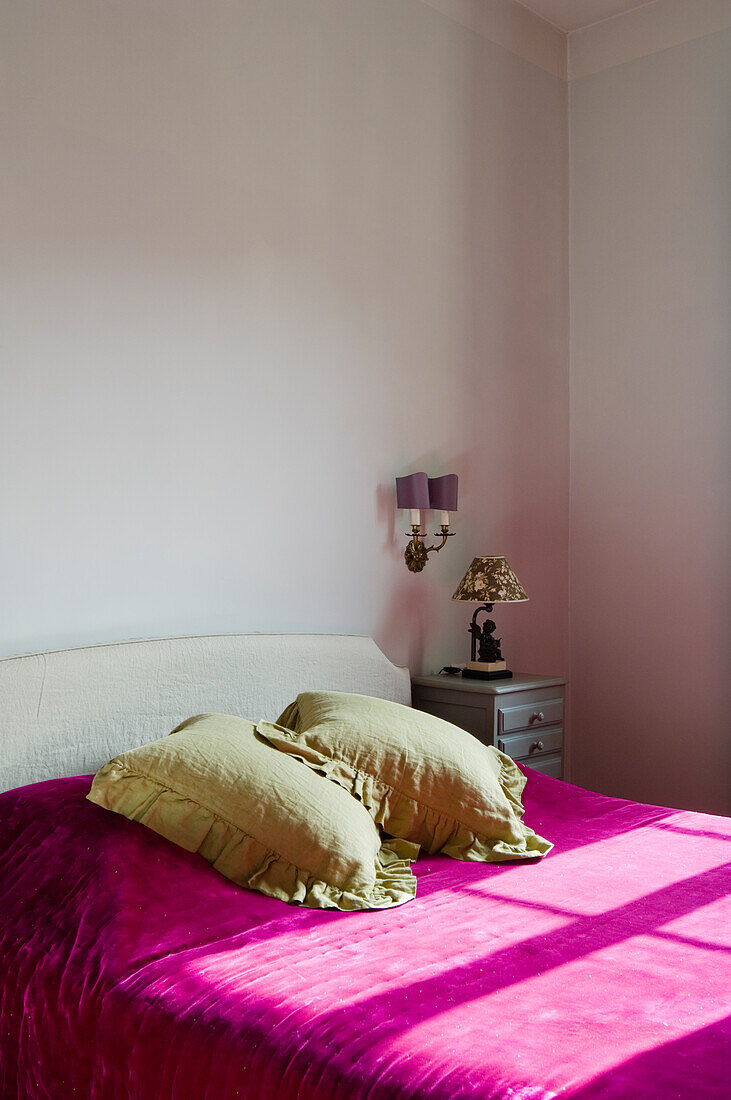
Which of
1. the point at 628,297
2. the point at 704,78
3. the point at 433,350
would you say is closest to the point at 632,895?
the point at 433,350

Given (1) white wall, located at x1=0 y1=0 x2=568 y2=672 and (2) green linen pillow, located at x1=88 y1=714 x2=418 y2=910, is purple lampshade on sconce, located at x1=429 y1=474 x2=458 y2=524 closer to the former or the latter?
(1) white wall, located at x1=0 y1=0 x2=568 y2=672

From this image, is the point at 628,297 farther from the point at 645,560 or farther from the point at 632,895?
the point at 632,895

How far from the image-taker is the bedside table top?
3004 mm

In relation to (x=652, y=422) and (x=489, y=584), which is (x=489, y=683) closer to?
(x=489, y=584)

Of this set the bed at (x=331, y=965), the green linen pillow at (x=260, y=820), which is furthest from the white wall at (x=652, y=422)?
the green linen pillow at (x=260, y=820)

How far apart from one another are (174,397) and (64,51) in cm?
85

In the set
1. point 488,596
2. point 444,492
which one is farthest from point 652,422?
point 488,596

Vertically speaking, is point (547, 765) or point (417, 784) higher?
point (417, 784)

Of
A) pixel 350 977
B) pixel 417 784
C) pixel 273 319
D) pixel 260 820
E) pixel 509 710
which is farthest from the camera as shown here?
pixel 509 710

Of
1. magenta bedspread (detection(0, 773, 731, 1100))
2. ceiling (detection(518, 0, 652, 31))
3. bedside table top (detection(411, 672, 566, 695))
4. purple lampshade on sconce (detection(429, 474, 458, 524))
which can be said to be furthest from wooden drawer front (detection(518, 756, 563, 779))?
ceiling (detection(518, 0, 652, 31))

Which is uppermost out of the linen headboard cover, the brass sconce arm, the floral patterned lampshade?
the brass sconce arm

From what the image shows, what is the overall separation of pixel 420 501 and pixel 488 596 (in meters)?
A: 0.36

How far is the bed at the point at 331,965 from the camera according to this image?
3.98ft

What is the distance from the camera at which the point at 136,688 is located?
7.70ft
